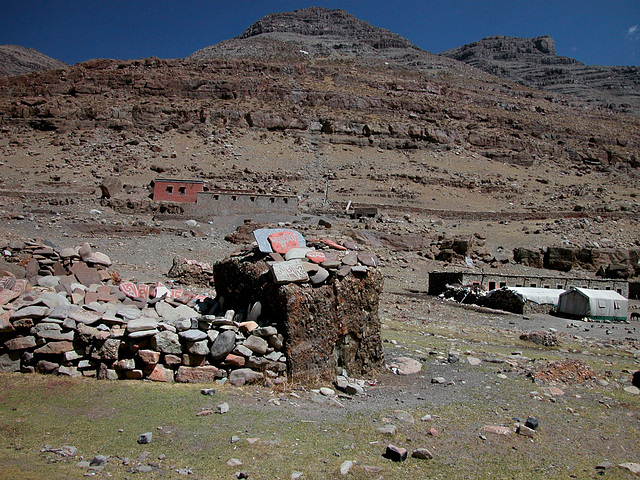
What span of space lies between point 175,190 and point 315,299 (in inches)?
1255

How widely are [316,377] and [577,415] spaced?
3.44m

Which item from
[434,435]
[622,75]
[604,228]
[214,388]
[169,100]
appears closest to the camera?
[434,435]

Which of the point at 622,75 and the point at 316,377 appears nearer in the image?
the point at 316,377

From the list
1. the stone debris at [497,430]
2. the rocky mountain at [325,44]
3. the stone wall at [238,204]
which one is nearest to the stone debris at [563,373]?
the stone debris at [497,430]

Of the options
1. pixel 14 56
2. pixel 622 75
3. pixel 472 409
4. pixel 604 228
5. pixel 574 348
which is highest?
pixel 622 75

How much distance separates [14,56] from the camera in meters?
131

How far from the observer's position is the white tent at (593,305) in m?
19.3

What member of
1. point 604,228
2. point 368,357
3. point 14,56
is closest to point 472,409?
point 368,357

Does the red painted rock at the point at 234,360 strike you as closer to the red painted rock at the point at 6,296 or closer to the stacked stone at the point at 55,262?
the red painted rock at the point at 6,296

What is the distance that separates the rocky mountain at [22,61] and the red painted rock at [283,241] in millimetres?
140964

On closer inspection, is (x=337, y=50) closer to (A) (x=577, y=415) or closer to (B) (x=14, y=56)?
(B) (x=14, y=56)

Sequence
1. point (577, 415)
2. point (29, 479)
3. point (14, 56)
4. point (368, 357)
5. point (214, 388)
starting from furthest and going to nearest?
point (14, 56) < point (368, 357) < point (577, 415) < point (214, 388) < point (29, 479)

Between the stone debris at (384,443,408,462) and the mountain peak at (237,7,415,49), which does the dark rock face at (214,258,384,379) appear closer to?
the stone debris at (384,443,408,462)

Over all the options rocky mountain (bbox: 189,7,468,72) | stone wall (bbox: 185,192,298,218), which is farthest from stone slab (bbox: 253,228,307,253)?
rocky mountain (bbox: 189,7,468,72)
